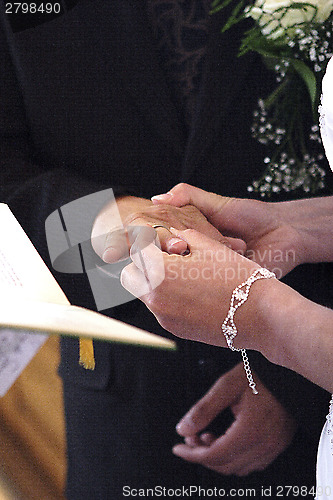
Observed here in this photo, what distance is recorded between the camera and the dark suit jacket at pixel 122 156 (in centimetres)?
91

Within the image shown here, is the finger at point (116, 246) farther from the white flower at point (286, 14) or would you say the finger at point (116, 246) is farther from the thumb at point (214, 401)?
the white flower at point (286, 14)

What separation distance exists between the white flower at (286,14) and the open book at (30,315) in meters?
0.53

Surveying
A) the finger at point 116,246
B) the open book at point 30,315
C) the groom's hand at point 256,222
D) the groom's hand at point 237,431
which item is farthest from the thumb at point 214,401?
the open book at point 30,315

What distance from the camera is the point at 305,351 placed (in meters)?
0.58

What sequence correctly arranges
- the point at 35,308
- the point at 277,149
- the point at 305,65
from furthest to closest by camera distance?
1. the point at 277,149
2. the point at 305,65
3. the point at 35,308

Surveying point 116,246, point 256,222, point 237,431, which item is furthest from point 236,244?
point 237,431

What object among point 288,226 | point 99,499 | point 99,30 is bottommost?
point 99,499

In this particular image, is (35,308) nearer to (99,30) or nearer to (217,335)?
(217,335)

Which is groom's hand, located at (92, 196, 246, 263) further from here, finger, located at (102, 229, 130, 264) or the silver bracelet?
the silver bracelet

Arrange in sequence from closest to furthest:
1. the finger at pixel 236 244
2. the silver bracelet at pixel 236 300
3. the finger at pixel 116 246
A: 1. the silver bracelet at pixel 236 300
2. the finger at pixel 116 246
3. the finger at pixel 236 244

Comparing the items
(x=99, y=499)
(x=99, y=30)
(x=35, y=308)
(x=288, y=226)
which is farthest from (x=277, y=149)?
(x=99, y=499)

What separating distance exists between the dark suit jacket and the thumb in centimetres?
2

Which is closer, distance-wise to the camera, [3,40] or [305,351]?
[305,351]

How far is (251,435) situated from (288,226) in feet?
1.29
